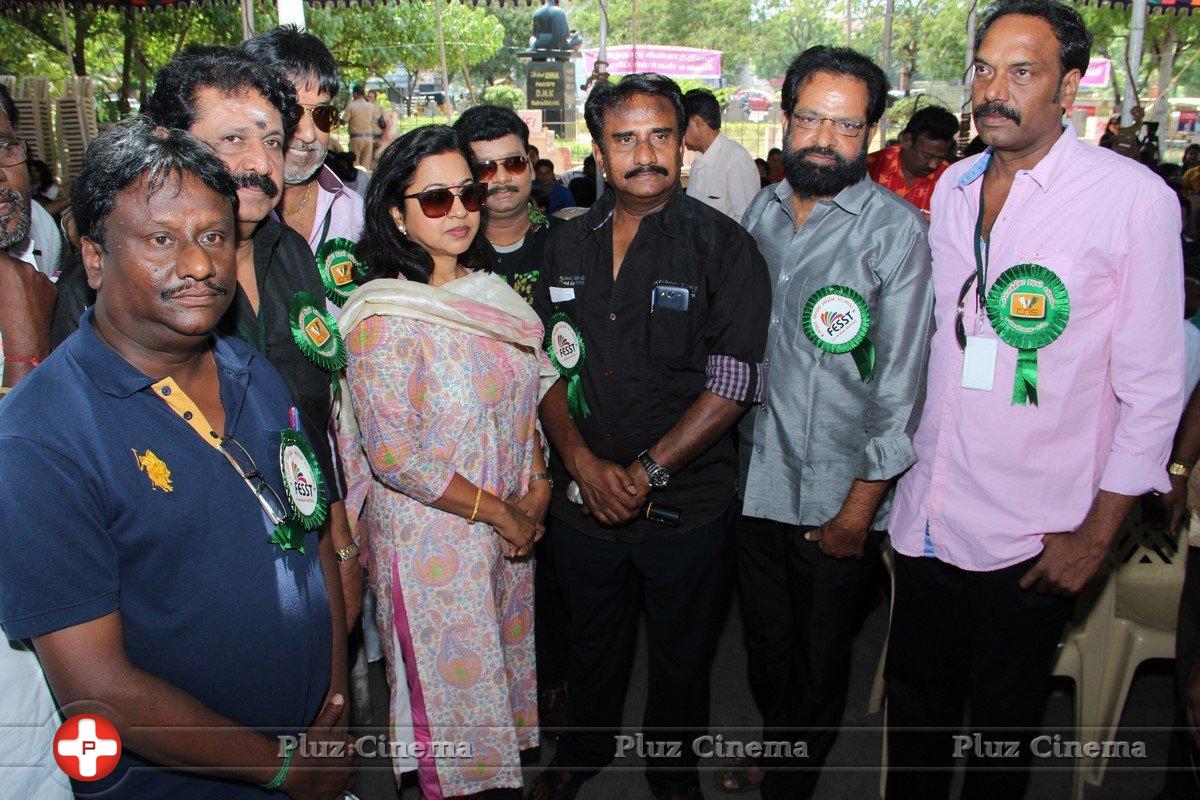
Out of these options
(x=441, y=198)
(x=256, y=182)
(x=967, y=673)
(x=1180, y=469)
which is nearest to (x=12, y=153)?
(x=256, y=182)

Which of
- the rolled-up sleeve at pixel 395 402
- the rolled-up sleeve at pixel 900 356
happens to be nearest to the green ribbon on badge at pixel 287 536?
the rolled-up sleeve at pixel 395 402

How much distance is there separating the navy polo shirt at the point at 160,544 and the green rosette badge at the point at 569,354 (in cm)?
110

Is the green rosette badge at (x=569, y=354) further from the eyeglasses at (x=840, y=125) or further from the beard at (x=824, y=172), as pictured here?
the eyeglasses at (x=840, y=125)

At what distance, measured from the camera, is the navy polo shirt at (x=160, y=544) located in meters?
1.34

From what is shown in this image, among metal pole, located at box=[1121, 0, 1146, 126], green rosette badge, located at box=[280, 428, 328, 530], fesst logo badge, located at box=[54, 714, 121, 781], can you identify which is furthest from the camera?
metal pole, located at box=[1121, 0, 1146, 126]

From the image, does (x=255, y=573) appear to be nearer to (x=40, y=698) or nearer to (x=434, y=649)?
(x=40, y=698)

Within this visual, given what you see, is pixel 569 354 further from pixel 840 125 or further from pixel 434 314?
pixel 840 125

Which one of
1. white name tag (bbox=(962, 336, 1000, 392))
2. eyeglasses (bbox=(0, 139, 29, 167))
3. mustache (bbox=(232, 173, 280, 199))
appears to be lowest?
white name tag (bbox=(962, 336, 1000, 392))

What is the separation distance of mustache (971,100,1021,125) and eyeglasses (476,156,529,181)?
170 centimetres

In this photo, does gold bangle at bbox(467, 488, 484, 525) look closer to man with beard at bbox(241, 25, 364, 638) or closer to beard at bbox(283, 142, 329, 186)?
man with beard at bbox(241, 25, 364, 638)

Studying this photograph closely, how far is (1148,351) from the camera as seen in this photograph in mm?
2145

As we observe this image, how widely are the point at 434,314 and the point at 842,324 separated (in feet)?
3.87

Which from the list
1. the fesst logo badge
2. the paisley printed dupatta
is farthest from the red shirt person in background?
the fesst logo badge

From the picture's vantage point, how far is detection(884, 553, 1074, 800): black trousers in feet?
7.84
